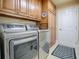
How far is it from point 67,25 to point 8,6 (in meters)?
4.24

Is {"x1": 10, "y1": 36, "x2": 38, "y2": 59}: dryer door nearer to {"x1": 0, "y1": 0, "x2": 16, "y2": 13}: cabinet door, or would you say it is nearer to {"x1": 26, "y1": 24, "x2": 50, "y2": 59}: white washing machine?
{"x1": 26, "y1": 24, "x2": 50, "y2": 59}: white washing machine

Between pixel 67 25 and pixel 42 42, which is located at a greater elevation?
pixel 67 25

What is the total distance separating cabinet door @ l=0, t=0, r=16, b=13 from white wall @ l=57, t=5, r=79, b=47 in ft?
13.1

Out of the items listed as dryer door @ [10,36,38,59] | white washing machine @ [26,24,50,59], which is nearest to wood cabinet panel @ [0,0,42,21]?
white washing machine @ [26,24,50,59]

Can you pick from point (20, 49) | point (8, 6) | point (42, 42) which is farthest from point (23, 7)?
point (20, 49)

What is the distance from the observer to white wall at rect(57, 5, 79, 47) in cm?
529

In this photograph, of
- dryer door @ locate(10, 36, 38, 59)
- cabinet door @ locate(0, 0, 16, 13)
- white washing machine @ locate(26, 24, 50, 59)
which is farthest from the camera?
white washing machine @ locate(26, 24, 50, 59)

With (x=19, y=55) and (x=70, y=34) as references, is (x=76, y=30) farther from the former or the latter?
(x=19, y=55)

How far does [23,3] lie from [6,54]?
1704 millimetres

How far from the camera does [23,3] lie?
2.48 m

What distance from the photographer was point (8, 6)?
1.90m

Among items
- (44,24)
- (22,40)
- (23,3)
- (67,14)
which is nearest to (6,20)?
(23,3)

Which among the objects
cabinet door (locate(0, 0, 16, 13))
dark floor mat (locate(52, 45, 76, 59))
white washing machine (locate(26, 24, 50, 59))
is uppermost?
cabinet door (locate(0, 0, 16, 13))

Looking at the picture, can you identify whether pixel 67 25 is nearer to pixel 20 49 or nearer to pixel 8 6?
pixel 8 6
